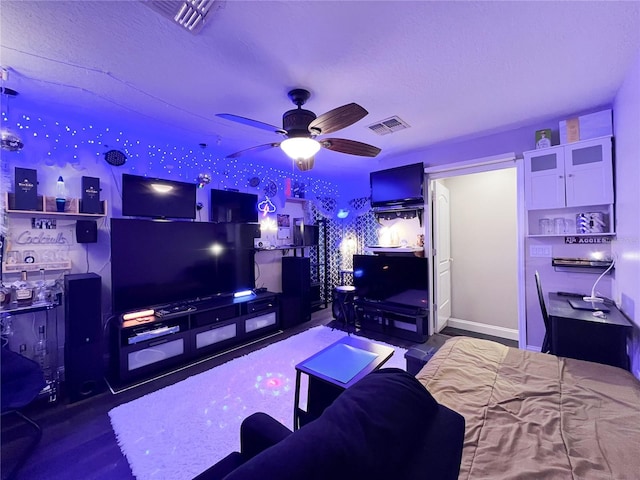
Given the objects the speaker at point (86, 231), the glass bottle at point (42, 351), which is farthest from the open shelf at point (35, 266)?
the glass bottle at point (42, 351)

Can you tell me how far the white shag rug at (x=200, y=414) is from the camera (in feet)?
5.39

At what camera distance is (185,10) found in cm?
135

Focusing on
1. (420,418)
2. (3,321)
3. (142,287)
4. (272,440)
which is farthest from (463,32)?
(3,321)

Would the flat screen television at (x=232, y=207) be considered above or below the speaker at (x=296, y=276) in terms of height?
above

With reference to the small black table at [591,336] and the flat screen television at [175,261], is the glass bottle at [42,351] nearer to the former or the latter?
the flat screen television at [175,261]

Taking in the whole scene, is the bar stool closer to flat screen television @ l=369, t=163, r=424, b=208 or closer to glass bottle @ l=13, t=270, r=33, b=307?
flat screen television @ l=369, t=163, r=424, b=208

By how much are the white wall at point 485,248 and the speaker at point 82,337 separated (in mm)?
4503

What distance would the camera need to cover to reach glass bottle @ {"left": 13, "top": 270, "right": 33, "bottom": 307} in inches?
84.9

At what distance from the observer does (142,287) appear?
113 inches

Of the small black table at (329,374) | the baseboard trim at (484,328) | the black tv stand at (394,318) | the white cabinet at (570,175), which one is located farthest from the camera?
the baseboard trim at (484,328)

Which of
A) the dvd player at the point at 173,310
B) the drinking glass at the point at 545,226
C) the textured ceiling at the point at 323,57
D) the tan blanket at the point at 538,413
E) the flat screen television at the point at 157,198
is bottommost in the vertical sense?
the dvd player at the point at 173,310

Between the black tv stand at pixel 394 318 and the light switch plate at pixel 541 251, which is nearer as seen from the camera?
the light switch plate at pixel 541 251

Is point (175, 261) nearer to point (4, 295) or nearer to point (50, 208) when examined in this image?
point (50, 208)

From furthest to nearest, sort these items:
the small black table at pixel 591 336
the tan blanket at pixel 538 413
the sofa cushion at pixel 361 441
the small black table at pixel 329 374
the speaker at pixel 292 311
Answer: the speaker at pixel 292 311 → the small black table at pixel 591 336 → the small black table at pixel 329 374 → the tan blanket at pixel 538 413 → the sofa cushion at pixel 361 441
